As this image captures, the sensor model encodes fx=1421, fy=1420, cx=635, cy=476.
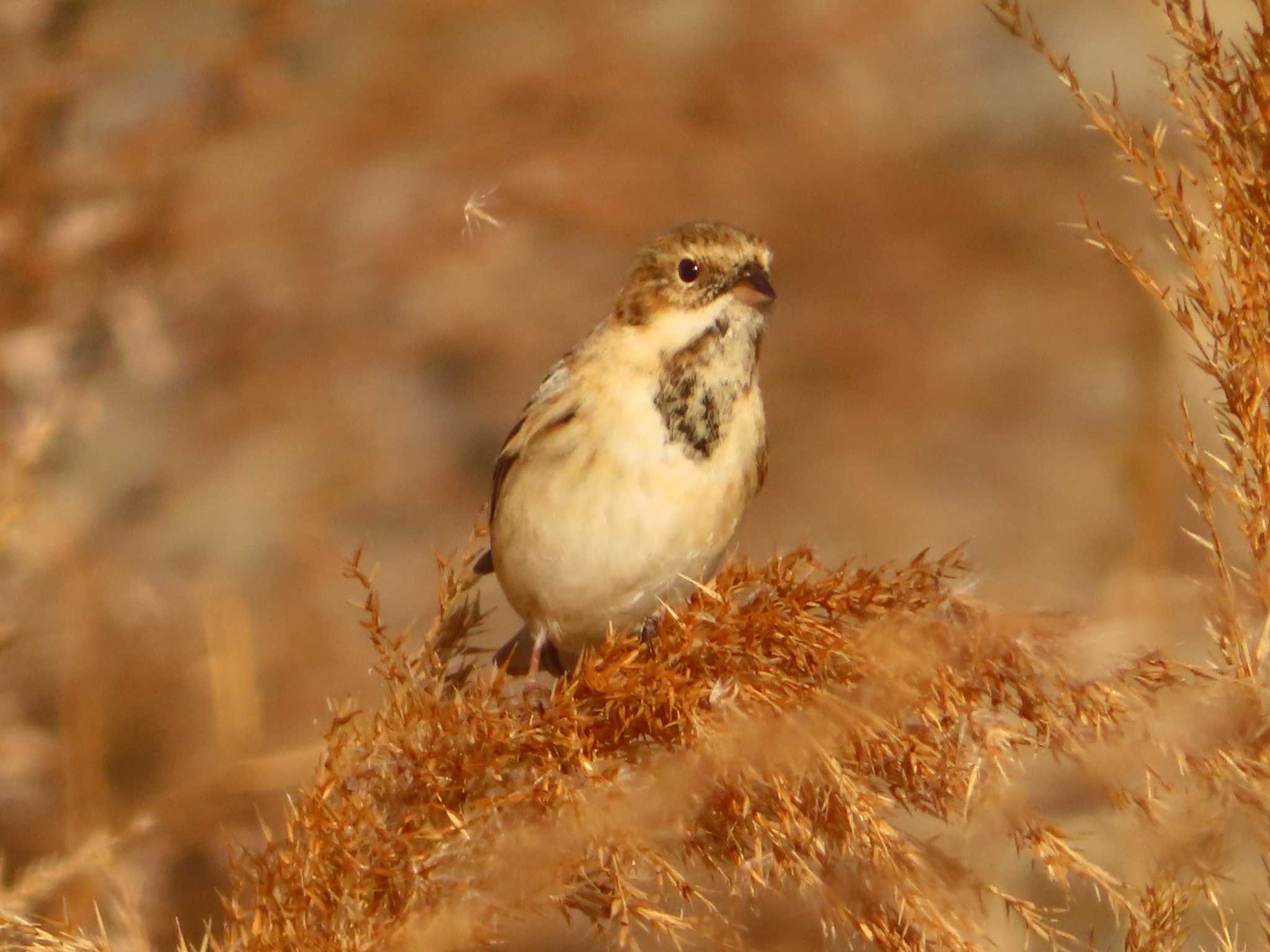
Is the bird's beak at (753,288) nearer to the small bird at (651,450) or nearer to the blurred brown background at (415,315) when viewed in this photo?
the small bird at (651,450)

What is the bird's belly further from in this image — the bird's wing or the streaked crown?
the streaked crown

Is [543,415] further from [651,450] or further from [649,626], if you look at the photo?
[649,626]

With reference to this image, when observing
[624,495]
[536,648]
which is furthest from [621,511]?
[536,648]

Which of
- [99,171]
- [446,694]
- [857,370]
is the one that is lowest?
[857,370]

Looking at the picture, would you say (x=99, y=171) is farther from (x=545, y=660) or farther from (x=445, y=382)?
(x=445, y=382)

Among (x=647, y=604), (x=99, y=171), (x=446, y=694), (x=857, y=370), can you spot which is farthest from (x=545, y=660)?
(x=857, y=370)

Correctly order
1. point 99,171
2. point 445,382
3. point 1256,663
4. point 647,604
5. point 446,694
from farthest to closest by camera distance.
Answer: point 445,382, point 647,604, point 99,171, point 446,694, point 1256,663

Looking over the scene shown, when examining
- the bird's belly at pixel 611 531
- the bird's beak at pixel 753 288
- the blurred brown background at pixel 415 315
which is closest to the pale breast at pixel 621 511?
the bird's belly at pixel 611 531
